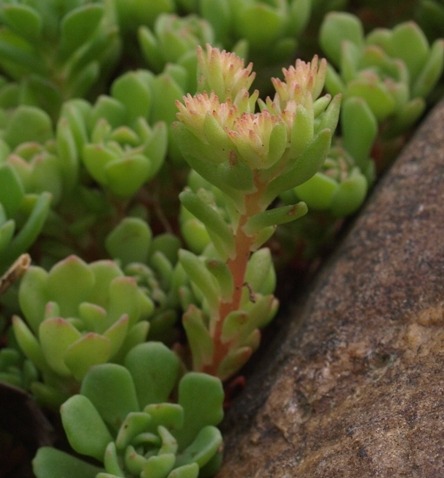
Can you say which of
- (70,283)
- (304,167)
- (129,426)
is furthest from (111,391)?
(304,167)

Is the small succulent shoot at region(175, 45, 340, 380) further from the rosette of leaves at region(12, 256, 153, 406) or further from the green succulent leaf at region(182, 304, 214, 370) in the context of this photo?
the rosette of leaves at region(12, 256, 153, 406)

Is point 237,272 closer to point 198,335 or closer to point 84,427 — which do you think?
point 198,335

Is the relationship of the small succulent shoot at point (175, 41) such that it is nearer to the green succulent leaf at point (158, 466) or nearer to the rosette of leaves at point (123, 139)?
the rosette of leaves at point (123, 139)

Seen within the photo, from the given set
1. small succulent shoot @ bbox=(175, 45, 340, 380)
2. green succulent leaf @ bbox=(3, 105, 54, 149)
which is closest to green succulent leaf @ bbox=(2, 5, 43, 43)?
green succulent leaf @ bbox=(3, 105, 54, 149)

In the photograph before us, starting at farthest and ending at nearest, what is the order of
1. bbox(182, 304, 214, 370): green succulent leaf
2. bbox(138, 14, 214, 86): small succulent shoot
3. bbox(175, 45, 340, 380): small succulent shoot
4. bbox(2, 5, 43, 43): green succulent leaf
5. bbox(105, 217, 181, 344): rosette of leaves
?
bbox(138, 14, 214, 86): small succulent shoot
bbox(2, 5, 43, 43): green succulent leaf
bbox(105, 217, 181, 344): rosette of leaves
bbox(182, 304, 214, 370): green succulent leaf
bbox(175, 45, 340, 380): small succulent shoot

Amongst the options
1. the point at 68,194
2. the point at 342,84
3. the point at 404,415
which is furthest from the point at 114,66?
the point at 404,415

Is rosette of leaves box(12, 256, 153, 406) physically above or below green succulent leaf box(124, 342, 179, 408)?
above

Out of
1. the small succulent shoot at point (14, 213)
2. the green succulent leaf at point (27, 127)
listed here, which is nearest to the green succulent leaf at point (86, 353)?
the small succulent shoot at point (14, 213)
